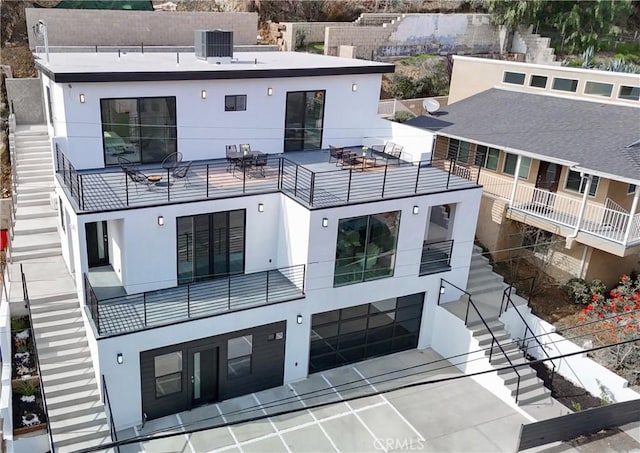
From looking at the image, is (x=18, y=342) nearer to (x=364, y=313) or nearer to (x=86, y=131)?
(x=86, y=131)

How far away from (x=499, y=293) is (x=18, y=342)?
14.8 meters

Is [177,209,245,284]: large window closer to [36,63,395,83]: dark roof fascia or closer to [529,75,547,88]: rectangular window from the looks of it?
[36,63,395,83]: dark roof fascia

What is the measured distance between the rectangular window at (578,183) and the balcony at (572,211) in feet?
1.34

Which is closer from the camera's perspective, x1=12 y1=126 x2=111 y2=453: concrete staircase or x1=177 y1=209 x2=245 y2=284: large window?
x1=12 y1=126 x2=111 y2=453: concrete staircase

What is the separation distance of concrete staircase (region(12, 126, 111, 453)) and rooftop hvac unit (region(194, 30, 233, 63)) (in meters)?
6.83

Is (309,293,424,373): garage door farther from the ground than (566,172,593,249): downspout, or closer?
closer

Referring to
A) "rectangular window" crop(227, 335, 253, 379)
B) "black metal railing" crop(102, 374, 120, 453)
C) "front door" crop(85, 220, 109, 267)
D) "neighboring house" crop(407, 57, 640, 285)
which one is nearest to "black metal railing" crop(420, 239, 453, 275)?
"neighboring house" crop(407, 57, 640, 285)

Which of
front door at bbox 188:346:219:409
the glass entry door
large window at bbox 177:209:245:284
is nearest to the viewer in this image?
front door at bbox 188:346:219:409

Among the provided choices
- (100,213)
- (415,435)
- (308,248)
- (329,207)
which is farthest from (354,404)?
(100,213)

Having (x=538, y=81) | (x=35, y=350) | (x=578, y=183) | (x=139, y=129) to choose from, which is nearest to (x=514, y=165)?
(x=578, y=183)

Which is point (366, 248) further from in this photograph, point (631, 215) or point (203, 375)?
point (631, 215)

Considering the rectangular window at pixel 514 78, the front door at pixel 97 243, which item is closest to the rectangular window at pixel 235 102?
the front door at pixel 97 243

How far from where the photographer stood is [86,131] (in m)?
15.1

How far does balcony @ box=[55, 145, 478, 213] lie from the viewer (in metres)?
14.1
